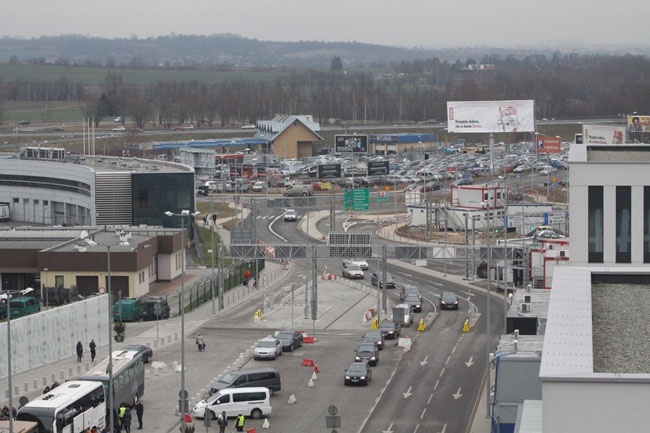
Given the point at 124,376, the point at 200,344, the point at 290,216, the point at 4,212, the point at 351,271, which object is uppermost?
the point at 4,212

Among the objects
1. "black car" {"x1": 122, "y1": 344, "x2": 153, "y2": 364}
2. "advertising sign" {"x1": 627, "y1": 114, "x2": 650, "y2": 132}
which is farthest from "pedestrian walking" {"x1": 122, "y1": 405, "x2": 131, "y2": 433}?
"advertising sign" {"x1": 627, "y1": 114, "x2": 650, "y2": 132}

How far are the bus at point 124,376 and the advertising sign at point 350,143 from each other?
83675mm

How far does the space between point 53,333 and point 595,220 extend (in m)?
16.8

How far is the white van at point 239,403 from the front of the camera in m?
34.1

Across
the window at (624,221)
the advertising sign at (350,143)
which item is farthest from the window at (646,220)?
the advertising sign at (350,143)

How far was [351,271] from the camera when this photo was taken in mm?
62625

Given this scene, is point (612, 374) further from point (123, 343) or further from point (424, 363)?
point (123, 343)

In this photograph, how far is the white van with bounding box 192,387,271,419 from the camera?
112ft

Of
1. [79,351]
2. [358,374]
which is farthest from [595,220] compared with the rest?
[79,351]

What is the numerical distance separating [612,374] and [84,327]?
2757 cm

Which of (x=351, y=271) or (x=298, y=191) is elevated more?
(x=298, y=191)

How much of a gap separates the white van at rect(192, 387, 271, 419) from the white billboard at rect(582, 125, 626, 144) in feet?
212

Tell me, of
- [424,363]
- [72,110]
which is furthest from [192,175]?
[72,110]

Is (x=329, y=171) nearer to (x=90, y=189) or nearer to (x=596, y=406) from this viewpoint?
(x=90, y=189)
